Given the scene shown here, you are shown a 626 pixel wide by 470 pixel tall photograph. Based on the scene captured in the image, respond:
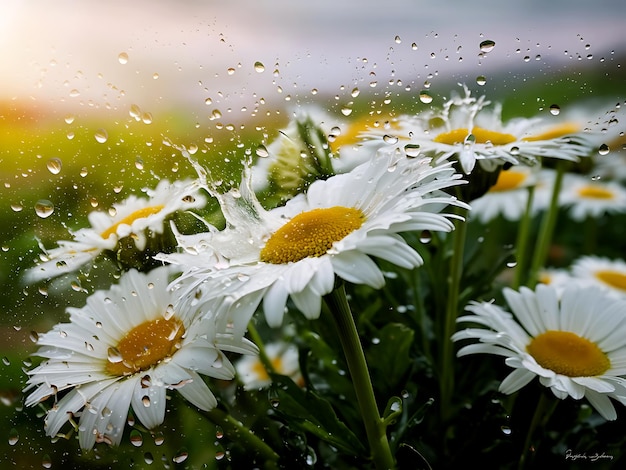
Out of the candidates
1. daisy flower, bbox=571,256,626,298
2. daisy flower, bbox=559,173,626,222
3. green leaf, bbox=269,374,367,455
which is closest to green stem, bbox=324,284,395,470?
green leaf, bbox=269,374,367,455

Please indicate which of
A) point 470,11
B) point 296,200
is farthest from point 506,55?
point 296,200

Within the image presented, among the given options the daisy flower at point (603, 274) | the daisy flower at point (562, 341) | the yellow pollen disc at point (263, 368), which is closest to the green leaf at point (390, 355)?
the daisy flower at point (562, 341)

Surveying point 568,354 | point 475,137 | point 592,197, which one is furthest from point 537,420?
point 592,197

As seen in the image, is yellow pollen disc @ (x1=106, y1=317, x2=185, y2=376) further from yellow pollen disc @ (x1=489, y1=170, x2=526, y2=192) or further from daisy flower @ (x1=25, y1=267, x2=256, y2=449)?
yellow pollen disc @ (x1=489, y1=170, x2=526, y2=192)

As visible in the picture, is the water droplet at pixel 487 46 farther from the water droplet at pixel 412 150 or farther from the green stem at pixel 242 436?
the green stem at pixel 242 436

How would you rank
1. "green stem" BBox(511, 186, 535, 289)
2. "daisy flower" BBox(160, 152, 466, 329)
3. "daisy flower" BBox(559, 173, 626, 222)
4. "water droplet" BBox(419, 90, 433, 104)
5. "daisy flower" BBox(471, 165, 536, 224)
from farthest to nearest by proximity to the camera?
"daisy flower" BBox(559, 173, 626, 222) → "daisy flower" BBox(471, 165, 536, 224) → "green stem" BBox(511, 186, 535, 289) → "water droplet" BBox(419, 90, 433, 104) → "daisy flower" BBox(160, 152, 466, 329)

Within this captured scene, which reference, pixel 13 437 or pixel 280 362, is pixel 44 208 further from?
pixel 280 362

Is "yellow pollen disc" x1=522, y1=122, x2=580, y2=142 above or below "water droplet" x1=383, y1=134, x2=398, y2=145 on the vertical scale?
below
